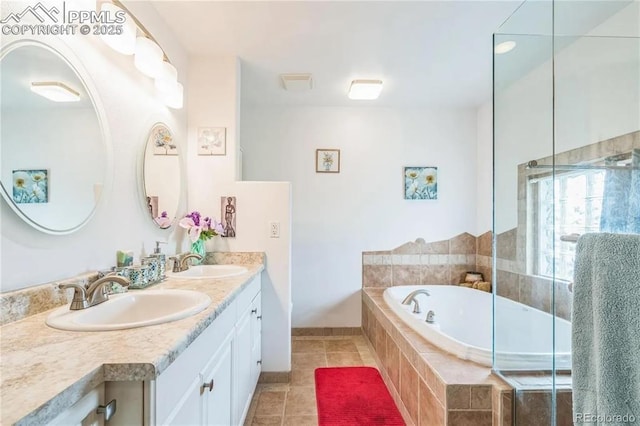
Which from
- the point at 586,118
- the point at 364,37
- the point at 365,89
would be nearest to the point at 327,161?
the point at 365,89

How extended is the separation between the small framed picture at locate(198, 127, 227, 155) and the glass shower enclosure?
192 cm

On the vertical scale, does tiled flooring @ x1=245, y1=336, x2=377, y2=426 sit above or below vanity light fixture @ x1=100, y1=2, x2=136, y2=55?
below

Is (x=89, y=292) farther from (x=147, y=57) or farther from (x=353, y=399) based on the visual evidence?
(x=353, y=399)

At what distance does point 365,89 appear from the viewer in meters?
2.73

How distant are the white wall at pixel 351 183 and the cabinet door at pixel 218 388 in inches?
72.1

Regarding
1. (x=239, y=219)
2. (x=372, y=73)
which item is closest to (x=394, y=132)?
(x=372, y=73)

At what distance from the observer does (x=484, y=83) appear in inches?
109

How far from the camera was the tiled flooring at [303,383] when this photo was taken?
185 cm

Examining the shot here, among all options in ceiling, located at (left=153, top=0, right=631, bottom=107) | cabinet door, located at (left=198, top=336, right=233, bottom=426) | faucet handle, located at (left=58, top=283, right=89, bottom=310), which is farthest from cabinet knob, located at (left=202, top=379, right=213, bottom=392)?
ceiling, located at (left=153, top=0, right=631, bottom=107)

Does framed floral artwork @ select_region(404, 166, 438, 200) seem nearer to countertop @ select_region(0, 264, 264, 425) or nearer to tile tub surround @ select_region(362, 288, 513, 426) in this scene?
tile tub surround @ select_region(362, 288, 513, 426)

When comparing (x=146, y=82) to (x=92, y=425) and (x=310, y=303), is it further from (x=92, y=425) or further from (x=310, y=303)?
(x=310, y=303)

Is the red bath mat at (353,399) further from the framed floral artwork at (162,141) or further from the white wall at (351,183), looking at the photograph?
the framed floral artwork at (162,141)

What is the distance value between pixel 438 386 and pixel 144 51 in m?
2.23

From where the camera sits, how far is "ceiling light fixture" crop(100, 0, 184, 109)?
4.57 feet
